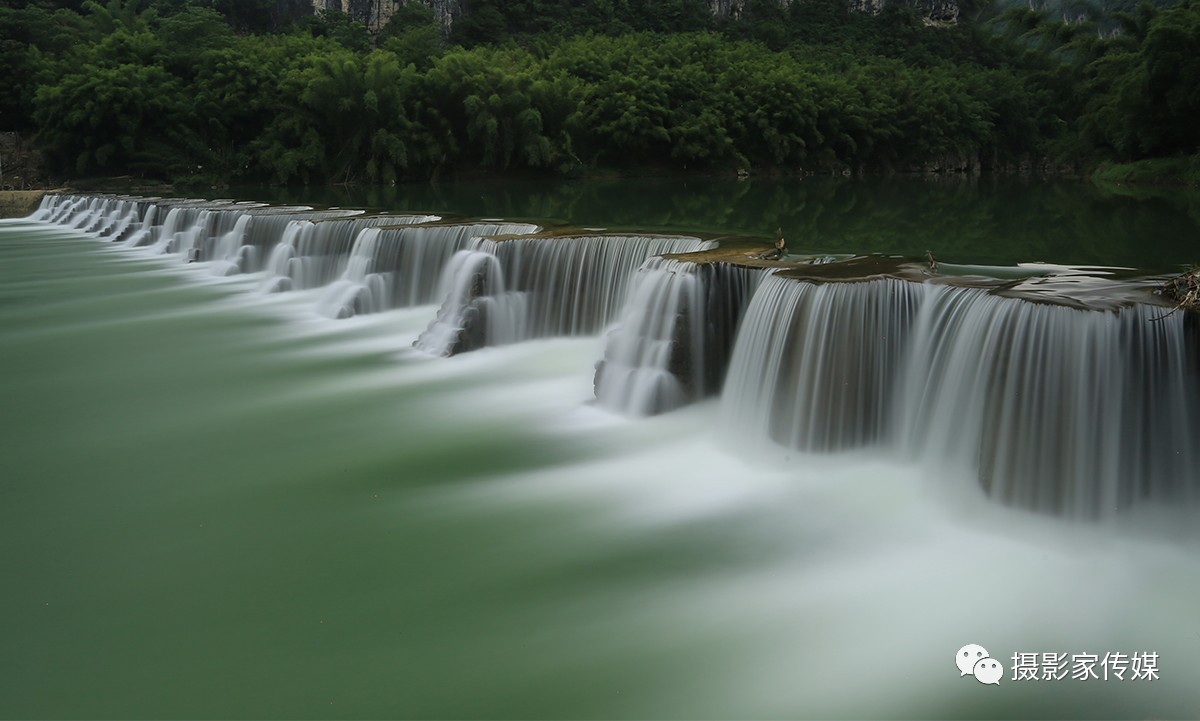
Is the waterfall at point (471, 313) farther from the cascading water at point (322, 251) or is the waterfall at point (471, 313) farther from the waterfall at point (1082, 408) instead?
the waterfall at point (1082, 408)

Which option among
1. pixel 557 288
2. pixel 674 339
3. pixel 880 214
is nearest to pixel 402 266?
pixel 557 288

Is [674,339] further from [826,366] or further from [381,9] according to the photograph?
[381,9]

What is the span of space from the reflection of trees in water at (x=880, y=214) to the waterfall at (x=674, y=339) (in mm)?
4295

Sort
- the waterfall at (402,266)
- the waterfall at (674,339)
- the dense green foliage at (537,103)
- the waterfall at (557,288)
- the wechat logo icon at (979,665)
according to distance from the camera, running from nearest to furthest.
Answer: the wechat logo icon at (979,665), the waterfall at (674,339), the waterfall at (557,288), the waterfall at (402,266), the dense green foliage at (537,103)

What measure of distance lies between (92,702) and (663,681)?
2.69m

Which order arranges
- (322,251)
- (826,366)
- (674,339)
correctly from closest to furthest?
(826,366) < (674,339) < (322,251)

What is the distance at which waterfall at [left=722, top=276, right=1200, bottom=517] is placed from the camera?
5.53 m

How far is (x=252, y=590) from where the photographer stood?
5340 millimetres

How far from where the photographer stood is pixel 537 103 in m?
44.3

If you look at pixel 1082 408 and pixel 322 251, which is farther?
pixel 322 251

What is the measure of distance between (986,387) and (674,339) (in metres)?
2.99

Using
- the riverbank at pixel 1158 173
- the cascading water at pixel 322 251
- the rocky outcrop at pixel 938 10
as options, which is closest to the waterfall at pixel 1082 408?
the cascading water at pixel 322 251

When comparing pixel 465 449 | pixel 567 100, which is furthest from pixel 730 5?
pixel 465 449

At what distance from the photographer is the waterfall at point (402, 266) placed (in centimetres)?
1370
